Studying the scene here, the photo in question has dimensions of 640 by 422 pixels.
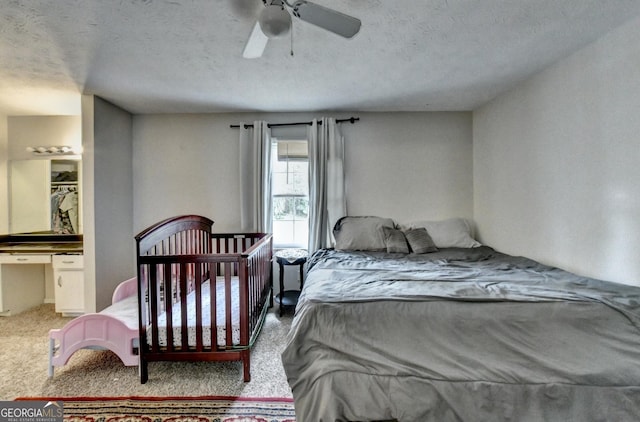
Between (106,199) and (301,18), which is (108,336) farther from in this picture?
(301,18)

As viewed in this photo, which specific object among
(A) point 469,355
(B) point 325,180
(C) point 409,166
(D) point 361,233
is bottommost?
(A) point 469,355

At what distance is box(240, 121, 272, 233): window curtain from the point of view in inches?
133

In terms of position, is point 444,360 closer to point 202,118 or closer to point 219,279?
point 219,279

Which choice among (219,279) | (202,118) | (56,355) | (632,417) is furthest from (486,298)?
(202,118)

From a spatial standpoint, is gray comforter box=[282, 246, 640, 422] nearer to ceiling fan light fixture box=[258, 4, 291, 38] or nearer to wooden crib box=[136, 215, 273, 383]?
wooden crib box=[136, 215, 273, 383]

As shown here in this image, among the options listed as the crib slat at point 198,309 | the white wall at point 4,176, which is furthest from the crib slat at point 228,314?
the white wall at point 4,176

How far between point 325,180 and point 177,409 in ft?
8.01

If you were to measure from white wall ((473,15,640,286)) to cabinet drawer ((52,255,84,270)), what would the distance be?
4.41 meters

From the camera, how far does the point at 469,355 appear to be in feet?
4.78

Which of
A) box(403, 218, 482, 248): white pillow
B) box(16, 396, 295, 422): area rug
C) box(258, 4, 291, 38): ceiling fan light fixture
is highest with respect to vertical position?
box(258, 4, 291, 38): ceiling fan light fixture

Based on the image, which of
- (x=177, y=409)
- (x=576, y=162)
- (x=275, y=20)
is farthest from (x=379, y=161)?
(x=177, y=409)

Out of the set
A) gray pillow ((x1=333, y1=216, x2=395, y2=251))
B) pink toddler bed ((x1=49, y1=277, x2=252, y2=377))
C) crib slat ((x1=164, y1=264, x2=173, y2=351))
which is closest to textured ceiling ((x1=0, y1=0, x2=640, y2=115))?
gray pillow ((x1=333, y1=216, x2=395, y2=251))

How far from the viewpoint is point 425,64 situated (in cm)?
231

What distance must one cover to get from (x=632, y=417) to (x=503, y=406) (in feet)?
Result: 1.87
